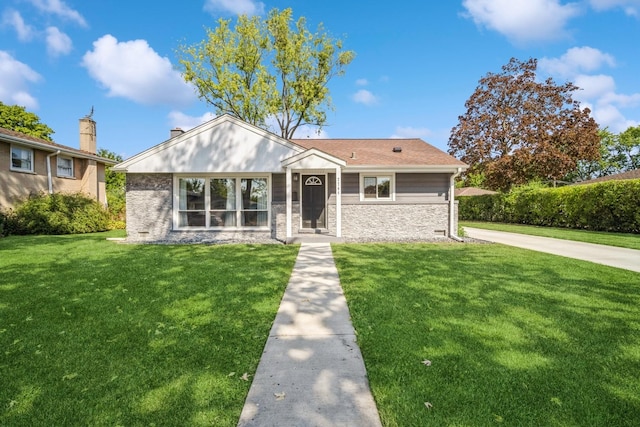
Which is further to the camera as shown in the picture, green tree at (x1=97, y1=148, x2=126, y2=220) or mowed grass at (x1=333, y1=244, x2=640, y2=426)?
green tree at (x1=97, y1=148, x2=126, y2=220)

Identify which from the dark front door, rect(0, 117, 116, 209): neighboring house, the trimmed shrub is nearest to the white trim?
the dark front door

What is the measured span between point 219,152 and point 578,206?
678 inches

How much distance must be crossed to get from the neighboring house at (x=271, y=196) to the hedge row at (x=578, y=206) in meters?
7.34

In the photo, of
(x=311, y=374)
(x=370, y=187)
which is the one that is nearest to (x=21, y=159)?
(x=370, y=187)

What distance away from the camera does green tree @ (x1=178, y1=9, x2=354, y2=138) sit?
898 inches

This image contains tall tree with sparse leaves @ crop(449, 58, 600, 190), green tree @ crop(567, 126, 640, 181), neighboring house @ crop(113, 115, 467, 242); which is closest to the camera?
neighboring house @ crop(113, 115, 467, 242)

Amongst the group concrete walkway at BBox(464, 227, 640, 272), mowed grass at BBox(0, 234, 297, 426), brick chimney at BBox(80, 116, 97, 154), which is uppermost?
brick chimney at BBox(80, 116, 97, 154)

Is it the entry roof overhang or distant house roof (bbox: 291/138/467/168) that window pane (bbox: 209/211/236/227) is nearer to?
the entry roof overhang

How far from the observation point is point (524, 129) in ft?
84.2

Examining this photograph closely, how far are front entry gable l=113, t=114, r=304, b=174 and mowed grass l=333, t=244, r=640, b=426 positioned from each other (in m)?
7.59

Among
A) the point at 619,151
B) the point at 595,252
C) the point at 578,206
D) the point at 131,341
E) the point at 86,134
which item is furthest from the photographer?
the point at 619,151

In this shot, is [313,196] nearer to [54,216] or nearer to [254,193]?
[254,193]

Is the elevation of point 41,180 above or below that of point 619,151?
below

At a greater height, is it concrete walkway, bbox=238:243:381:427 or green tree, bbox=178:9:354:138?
→ green tree, bbox=178:9:354:138
